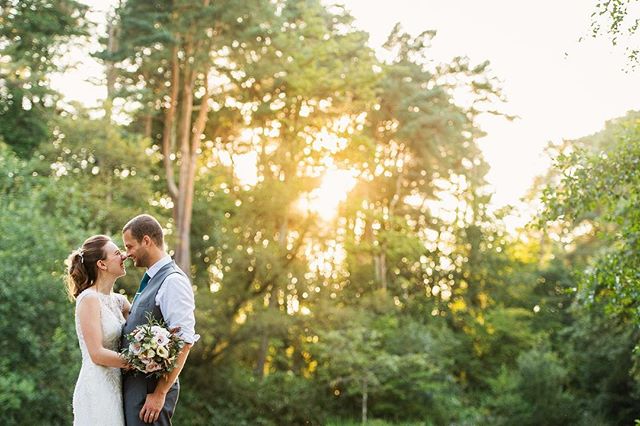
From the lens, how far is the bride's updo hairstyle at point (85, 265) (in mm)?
4568

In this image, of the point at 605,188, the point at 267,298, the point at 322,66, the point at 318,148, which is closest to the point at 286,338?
the point at 267,298

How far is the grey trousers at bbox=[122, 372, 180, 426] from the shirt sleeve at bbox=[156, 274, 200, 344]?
307 mm

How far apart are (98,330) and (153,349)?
432 millimetres

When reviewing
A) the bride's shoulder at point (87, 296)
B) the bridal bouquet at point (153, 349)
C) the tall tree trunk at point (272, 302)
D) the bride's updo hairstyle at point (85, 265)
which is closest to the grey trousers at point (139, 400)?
the bridal bouquet at point (153, 349)

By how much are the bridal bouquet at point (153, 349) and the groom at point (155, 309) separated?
0.04 metres

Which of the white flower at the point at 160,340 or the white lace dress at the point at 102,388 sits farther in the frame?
the white lace dress at the point at 102,388

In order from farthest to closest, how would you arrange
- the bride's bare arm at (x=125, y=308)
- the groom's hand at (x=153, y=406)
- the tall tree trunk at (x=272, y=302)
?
the tall tree trunk at (x=272, y=302)
the bride's bare arm at (x=125, y=308)
the groom's hand at (x=153, y=406)

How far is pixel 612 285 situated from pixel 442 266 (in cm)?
2019

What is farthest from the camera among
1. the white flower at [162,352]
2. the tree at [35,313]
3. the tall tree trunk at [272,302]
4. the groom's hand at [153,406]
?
the tall tree trunk at [272,302]

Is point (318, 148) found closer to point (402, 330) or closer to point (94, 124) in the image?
point (402, 330)

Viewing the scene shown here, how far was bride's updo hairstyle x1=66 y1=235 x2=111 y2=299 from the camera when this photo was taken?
4.57 m

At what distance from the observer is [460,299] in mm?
28047

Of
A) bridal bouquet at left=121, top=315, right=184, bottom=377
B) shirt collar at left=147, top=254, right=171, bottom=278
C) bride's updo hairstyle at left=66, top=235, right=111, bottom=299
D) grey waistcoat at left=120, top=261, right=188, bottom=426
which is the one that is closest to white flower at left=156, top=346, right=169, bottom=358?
bridal bouquet at left=121, top=315, right=184, bottom=377

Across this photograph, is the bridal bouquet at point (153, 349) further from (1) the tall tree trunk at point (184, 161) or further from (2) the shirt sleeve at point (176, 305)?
(1) the tall tree trunk at point (184, 161)
